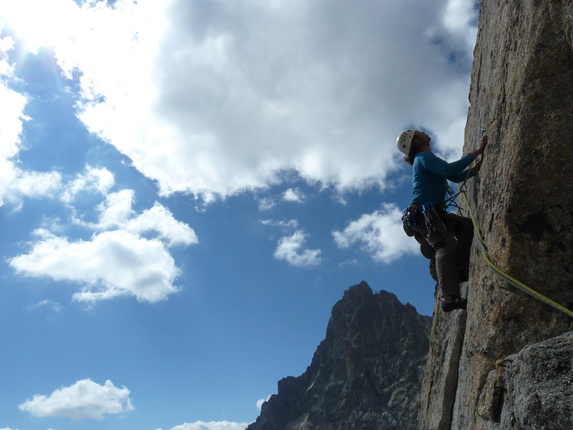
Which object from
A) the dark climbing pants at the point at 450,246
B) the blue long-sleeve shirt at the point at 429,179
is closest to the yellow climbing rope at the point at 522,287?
the dark climbing pants at the point at 450,246

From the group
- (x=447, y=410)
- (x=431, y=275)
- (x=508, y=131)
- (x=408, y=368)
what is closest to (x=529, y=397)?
(x=508, y=131)

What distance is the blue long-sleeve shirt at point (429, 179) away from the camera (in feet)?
27.4

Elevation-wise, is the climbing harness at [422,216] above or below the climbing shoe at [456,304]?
above

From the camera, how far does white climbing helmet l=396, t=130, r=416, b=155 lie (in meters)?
9.05

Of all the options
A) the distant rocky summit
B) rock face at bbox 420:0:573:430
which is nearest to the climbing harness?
the distant rocky summit

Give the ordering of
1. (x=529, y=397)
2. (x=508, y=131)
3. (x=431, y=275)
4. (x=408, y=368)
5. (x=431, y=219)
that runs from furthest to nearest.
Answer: (x=408, y=368) → (x=431, y=275) → (x=431, y=219) → (x=508, y=131) → (x=529, y=397)

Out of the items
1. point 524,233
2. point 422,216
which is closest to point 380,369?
point 422,216

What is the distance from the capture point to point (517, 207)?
6352 millimetres

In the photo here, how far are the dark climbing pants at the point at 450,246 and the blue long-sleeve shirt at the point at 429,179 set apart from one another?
382 mm

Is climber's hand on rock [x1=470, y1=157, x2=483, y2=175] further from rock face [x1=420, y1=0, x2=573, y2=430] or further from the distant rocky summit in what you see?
rock face [x1=420, y1=0, x2=573, y2=430]

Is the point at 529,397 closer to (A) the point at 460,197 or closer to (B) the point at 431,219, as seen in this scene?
(B) the point at 431,219

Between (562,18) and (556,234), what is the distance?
8.93 feet

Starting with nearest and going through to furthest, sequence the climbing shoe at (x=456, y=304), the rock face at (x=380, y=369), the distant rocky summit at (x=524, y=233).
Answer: the distant rocky summit at (x=524, y=233) → the climbing shoe at (x=456, y=304) → the rock face at (x=380, y=369)

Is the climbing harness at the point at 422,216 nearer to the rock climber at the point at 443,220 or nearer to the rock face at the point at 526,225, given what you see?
the rock climber at the point at 443,220
